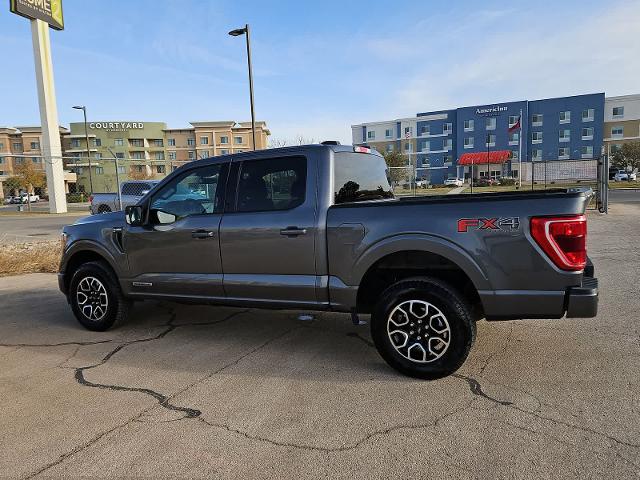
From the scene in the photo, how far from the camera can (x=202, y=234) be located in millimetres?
4590

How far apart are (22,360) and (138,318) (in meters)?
1.50

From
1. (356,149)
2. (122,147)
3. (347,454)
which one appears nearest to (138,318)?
(356,149)

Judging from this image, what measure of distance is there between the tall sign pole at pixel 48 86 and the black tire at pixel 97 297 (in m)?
30.1

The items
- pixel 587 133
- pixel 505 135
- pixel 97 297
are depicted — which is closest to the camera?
pixel 97 297

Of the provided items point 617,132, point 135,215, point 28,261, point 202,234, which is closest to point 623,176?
point 617,132

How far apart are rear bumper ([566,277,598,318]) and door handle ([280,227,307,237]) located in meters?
2.12

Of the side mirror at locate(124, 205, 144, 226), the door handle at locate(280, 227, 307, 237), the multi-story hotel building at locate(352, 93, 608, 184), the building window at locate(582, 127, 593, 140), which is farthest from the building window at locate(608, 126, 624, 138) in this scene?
the side mirror at locate(124, 205, 144, 226)

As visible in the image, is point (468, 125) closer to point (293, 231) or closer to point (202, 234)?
point (202, 234)

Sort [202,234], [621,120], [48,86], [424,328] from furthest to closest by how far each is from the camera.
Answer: [621,120], [48,86], [202,234], [424,328]

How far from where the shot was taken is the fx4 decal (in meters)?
3.39

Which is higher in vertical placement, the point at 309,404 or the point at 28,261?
the point at 28,261

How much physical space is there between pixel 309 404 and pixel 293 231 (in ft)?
4.83

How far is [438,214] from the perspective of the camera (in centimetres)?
362

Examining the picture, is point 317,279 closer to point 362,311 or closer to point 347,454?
point 362,311
